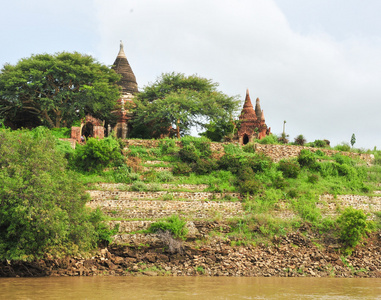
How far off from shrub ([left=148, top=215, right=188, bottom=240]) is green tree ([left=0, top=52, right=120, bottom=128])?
16.5 m

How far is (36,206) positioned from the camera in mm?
18547

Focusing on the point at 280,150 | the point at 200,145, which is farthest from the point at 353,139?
the point at 200,145

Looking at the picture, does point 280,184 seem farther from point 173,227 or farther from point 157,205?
point 173,227

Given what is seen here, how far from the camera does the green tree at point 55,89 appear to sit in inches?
1403

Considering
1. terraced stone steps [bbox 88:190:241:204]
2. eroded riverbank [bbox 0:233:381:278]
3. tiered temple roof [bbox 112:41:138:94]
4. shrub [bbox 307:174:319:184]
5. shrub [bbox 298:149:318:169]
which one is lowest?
eroded riverbank [bbox 0:233:381:278]

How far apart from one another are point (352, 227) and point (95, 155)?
17.4 metres

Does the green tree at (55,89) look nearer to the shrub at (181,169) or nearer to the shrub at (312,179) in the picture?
the shrub at (181,169)

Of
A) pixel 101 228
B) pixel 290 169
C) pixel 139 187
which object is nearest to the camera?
pixel 101 228

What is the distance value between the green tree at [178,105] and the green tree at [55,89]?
338 centimetres

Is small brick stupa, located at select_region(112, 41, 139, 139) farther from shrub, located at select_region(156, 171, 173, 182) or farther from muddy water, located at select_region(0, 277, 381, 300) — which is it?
muddy water, located at select_region(0, 277, 381, 300)

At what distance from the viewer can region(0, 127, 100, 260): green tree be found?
18438 millimetres

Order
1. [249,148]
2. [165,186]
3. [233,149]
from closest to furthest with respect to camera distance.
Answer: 1. [165,186]
2. [233,149]
3. [249,148]

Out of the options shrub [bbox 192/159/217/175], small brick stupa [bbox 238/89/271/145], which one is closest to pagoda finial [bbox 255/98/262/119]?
small brick stupa [bbox 238/89/271/145]

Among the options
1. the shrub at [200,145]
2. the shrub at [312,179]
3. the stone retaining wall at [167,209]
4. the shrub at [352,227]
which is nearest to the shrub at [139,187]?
the stone retaining wall at [167,209]
